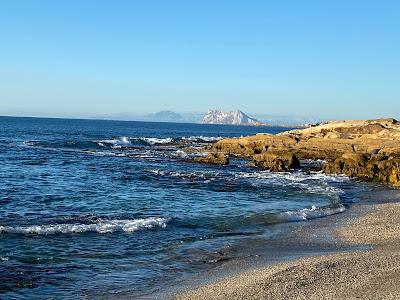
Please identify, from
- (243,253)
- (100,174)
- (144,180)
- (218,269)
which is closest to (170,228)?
(243,253)

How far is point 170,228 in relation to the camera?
21.4m

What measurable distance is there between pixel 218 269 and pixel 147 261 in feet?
8.26

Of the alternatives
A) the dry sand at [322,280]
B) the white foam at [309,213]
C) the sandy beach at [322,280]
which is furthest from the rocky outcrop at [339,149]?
the dry sand at [322,280]

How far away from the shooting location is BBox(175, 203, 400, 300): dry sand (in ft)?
39.4

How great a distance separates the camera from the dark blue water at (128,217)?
14.7 metres

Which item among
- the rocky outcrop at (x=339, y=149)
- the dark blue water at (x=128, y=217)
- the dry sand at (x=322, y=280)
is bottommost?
the dark blue water at (x=128, y=217)

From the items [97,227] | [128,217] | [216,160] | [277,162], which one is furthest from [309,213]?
[216,160]

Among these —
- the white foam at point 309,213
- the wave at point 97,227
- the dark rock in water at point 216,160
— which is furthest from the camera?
the dark rock in water at point 216,160

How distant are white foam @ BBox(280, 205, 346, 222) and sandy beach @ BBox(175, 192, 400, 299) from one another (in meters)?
6.76

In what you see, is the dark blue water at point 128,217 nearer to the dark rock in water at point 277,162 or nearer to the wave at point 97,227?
the wave at point 97,227

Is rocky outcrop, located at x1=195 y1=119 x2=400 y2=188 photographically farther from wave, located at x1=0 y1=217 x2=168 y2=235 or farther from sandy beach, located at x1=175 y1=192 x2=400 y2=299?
sandy beach, located at x1=175 y1=192 x2=400 y2=299

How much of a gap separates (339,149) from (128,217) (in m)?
44.6

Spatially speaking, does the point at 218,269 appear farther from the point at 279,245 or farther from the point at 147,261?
the point at 279,245

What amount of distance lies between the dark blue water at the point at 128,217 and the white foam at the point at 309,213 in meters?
0.05
